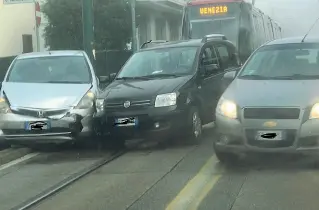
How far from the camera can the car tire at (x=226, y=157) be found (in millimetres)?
7652

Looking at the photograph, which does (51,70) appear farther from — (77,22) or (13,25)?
(13,25)

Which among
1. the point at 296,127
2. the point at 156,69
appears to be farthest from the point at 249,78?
the point at 156,69

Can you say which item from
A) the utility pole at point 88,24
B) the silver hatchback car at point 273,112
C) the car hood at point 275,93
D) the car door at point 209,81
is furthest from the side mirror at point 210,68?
the utility pole at point 88,24

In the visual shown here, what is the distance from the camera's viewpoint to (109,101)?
9.62 metres

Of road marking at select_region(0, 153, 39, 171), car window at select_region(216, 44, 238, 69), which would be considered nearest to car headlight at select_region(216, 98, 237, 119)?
road marking at select_region(0, 153, 39, 171)

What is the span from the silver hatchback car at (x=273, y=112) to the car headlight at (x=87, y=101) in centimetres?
273

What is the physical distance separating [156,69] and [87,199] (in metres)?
4.50

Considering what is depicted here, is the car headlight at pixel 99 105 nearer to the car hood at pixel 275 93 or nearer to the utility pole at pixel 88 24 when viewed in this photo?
the car hood at pixel 275 93

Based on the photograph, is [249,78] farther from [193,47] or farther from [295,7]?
[295,7]

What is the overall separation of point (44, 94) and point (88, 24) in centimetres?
478

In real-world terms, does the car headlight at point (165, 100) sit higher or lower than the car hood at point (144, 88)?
lower

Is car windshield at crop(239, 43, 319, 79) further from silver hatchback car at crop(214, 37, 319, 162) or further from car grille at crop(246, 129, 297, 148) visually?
car grille at crop(246, 129, 297, 148)

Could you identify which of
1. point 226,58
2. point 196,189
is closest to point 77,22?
point 226,58

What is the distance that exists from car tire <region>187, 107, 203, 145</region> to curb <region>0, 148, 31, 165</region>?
2.87m
